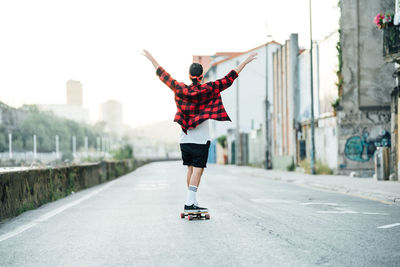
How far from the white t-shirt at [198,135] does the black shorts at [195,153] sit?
0.05m

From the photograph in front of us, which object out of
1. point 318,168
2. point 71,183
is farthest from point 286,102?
point 71,183

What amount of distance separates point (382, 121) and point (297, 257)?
22.6 m

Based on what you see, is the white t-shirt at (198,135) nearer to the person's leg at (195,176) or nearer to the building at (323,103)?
the person's leg at (195,176)

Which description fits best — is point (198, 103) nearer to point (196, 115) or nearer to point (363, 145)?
point (196, 115)

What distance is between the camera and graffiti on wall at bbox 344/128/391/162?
1050 inches

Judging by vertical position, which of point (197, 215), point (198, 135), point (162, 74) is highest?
point (162, 74)

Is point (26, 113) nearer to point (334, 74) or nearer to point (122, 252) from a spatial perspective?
point (334, 74)

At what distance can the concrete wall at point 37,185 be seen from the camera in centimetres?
987

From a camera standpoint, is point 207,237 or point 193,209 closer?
point 207,237

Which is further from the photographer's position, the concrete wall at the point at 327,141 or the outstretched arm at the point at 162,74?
the concrete wall at the point at 327,141

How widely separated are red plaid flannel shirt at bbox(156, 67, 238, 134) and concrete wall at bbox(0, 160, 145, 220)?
3278 mm

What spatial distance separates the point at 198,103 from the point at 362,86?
20061 mm

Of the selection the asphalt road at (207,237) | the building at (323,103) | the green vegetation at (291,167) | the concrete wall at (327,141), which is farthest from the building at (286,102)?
the asphalt road at (207,237)

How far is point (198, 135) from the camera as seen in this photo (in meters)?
8.34
